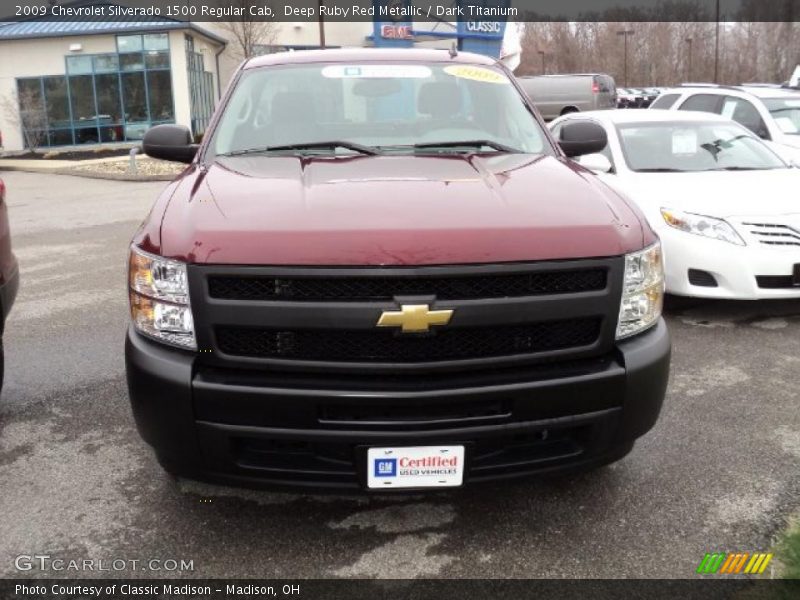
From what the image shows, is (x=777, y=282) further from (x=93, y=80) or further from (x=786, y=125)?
(x=93, y=80)

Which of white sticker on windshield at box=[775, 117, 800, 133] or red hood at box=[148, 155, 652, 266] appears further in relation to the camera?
white sticker on windshield at box=[775, 117, 800, 133]

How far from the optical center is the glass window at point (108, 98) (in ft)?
95.9

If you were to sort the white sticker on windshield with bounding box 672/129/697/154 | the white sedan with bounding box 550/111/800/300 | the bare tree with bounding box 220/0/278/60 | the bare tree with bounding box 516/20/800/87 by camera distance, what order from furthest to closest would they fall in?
the bare tree with bounding box 516/20/800/87 < the bare tree with bounding box 220/0/278/60 < the white sticker on windshield with bounding box 672/129/697/154 < the white sedan with bounding box 550/111/800/300

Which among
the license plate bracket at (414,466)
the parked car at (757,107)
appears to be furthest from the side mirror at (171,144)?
the parked car at (757,107)

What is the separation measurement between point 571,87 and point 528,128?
24.5 metres

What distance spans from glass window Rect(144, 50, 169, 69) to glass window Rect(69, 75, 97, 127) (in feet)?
7.49

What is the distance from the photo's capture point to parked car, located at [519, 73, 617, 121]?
2633 centimetres

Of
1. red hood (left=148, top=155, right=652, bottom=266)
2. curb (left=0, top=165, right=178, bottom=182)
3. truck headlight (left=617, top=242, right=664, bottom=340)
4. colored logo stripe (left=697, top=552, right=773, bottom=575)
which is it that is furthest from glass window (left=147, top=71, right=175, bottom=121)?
colored logo stripe (left=697, top=552, right=773, bottom=575)

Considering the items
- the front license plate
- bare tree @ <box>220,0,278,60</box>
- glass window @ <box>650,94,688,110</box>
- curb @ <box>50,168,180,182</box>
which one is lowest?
curb @ <box>50,168,180,182</box>

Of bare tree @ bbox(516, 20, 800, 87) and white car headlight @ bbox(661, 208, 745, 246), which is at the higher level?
bare tree @ bbox(516, 20, 800, 87)

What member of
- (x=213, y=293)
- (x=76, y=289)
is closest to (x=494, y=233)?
(x=213, y=293)

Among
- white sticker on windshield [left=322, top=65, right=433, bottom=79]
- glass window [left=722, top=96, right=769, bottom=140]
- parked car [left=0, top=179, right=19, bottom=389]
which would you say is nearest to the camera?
parked car [left=0, top=179, right=19, bottom=389]

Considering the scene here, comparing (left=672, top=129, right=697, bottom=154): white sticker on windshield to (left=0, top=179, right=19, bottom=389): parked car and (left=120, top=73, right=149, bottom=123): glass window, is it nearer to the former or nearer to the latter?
(left=0, top=179, right=19, bottom=389): parked car

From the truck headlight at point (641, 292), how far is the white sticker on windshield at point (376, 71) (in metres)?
Result: 1.82
